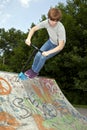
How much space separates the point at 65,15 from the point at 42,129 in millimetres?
28419

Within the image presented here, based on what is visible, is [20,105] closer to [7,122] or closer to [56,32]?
[7,122]

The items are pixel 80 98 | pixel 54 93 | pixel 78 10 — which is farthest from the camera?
pixel 78 10

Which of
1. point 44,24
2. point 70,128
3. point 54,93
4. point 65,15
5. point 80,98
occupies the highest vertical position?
point 65,15

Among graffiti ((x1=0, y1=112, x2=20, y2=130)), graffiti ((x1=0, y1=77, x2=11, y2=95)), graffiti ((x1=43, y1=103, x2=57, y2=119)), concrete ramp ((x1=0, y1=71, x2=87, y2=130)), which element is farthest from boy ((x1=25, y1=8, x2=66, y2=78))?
graffiti ((x1=0, y1=112, x2=20, y2=130))

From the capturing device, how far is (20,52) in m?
39.3

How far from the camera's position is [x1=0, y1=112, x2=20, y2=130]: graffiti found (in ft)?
21.6

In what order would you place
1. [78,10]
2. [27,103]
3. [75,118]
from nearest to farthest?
[27,103] < [75,118] < [78,10]

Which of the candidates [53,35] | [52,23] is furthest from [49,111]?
[52,23]

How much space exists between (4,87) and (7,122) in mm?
1147

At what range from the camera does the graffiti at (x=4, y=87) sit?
756cm

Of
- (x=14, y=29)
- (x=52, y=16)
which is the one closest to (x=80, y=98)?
(x=52, y=16)

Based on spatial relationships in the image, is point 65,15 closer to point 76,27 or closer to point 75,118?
point 76,27

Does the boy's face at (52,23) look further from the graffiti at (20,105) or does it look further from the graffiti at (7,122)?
the graffiti at (7,122)

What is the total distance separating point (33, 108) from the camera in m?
7.68
